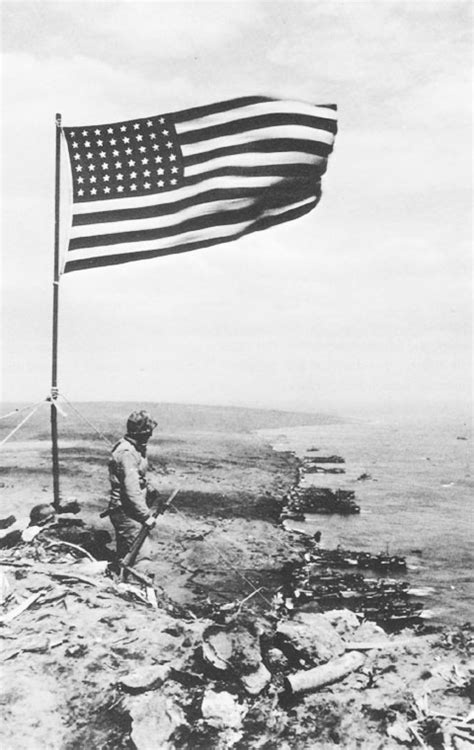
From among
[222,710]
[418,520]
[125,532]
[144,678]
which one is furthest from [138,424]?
[418,520]

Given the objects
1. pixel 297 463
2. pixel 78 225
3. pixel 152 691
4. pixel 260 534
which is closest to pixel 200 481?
pixel 260 534

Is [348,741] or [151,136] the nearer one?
[348,741]

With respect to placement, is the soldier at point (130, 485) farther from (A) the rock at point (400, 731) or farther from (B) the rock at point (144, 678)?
(A) the rock at point (400, 731)

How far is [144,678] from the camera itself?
5438 millimetres

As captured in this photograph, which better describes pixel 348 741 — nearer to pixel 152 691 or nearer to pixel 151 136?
pixel 152 691

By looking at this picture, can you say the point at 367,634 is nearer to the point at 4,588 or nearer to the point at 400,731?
the point at 400,731

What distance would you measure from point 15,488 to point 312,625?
17.2 metres

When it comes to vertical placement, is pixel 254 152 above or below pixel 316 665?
above

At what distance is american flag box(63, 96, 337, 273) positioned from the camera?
8.02 metres

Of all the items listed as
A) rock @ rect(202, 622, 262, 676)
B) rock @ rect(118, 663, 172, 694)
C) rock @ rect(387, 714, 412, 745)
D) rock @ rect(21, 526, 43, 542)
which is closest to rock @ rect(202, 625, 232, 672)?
rock @ rect(202, 622, 262, 676)

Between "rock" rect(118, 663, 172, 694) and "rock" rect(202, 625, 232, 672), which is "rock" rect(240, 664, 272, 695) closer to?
"rock" rect(202, 625, 232, 672)

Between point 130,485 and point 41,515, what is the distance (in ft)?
10.3

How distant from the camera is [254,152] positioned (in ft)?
26.7

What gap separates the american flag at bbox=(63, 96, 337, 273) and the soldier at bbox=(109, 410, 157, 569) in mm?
2471
